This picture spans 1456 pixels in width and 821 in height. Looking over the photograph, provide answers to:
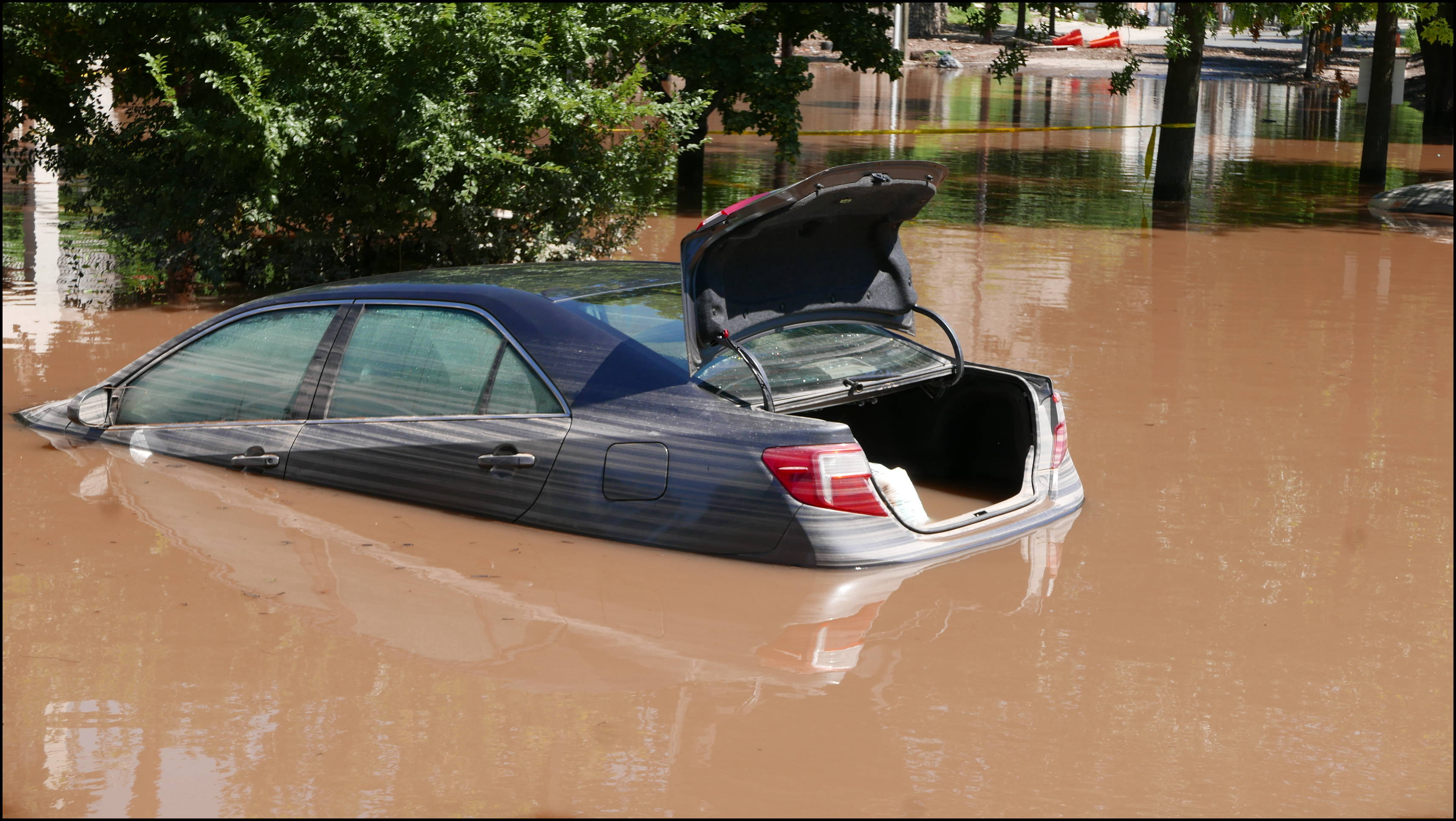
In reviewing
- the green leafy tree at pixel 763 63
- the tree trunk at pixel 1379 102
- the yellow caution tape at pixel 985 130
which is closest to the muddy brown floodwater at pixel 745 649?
the green leafy tree at pixel 763 63

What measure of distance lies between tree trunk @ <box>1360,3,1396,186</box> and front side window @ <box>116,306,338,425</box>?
57.0 feet

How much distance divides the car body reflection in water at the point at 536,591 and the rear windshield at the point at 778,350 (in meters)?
0.72

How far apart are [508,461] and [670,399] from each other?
0.71 m

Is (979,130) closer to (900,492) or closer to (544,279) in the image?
(544,279)

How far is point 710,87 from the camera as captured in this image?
16.2m

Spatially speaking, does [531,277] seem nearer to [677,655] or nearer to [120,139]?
[677,655]

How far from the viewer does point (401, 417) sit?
582cm

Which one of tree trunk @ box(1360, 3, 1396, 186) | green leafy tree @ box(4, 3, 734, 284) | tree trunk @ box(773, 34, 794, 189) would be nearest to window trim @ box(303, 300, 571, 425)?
green leafy tree @ box(4, 3, 734, 284)

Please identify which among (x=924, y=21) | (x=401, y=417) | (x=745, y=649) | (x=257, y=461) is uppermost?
(x=924, y=21)

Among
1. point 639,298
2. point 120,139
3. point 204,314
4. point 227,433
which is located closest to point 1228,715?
point 639,298

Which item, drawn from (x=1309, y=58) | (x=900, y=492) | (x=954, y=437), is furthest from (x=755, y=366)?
(x=1309, y=58)

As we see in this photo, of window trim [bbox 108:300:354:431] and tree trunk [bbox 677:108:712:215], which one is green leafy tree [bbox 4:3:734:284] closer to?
window trim [bbox 108:300:354:431]

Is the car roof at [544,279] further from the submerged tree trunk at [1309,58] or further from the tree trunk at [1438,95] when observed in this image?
the submerged tree trunk at [1309,58]

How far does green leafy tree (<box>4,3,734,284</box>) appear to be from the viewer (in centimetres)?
1027
